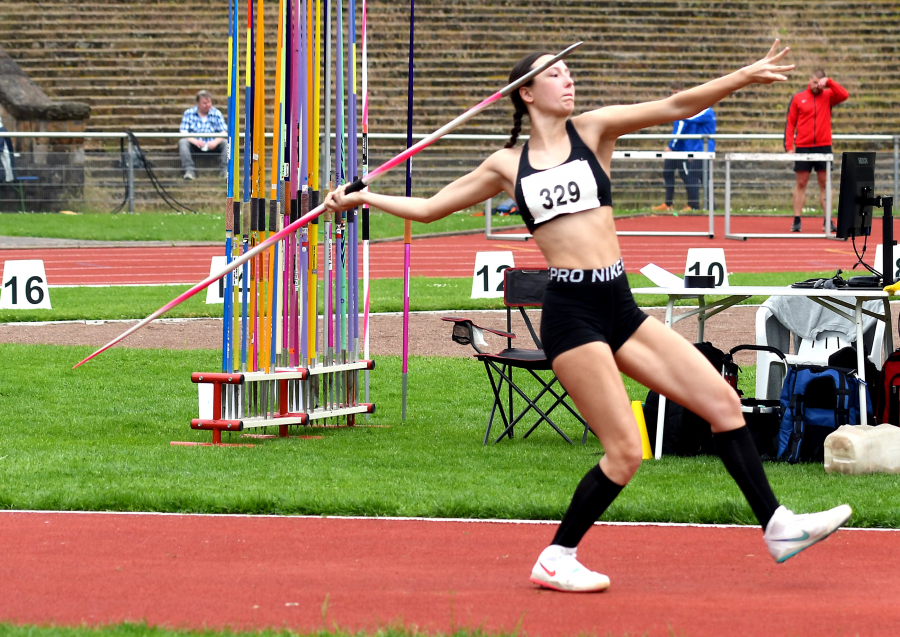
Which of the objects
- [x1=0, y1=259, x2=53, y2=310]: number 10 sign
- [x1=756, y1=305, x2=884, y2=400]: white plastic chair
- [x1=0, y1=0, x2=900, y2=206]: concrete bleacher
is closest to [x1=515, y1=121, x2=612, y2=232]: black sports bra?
[x1=756, y1=305, x2=884, y2=400]: white plastic chair

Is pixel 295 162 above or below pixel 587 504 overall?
above

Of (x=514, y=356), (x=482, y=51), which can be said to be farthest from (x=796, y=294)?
(x=482, y=51)

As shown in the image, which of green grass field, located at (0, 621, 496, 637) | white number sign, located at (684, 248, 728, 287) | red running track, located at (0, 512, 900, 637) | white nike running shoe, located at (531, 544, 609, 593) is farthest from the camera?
white number sign, located at (684, 248, 728, 287)

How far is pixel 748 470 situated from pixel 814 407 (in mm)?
2819

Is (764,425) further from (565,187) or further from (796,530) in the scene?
(565,187)

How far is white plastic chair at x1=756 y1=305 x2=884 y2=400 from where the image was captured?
28.5 feet

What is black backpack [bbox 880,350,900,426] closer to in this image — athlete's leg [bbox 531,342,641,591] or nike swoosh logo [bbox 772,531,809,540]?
nike swoosh logo [bbox 772,531,809,540]

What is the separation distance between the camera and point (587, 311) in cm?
509

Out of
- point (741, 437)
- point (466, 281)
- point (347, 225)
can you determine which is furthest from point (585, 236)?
point (466, 281)

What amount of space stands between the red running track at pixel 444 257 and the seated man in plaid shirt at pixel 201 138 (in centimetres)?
446

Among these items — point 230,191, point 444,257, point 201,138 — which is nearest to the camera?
point 230,191

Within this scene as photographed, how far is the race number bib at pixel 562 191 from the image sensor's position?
16.9 feet

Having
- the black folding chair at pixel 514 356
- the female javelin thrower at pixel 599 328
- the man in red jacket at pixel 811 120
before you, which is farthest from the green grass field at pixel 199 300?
the female javelin thrower at pixel 599 328

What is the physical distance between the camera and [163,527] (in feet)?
20.4
